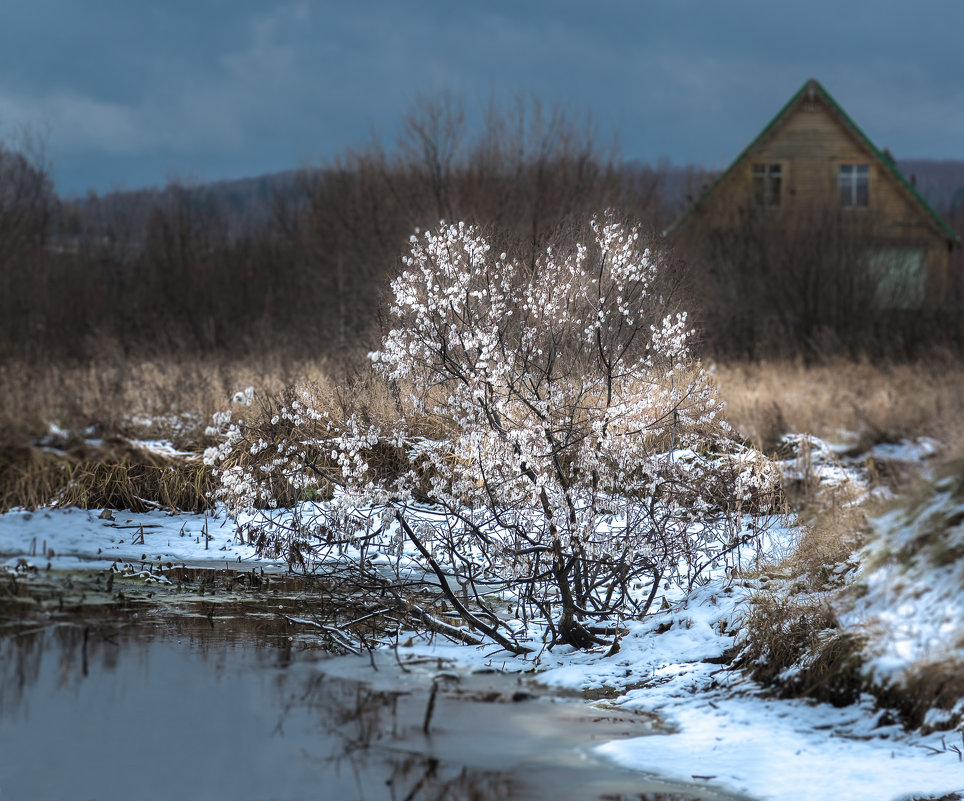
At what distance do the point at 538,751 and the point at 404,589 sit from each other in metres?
2.56

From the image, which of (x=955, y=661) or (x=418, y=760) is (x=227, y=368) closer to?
(x=418, y=760)

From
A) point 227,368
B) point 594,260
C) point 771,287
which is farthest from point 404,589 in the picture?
point 771,287

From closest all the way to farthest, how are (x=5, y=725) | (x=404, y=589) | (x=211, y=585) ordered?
(x=5, y=725) → (x=404, y=589) → (x=211, y=585)

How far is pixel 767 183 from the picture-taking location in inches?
1179

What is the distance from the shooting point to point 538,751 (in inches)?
222

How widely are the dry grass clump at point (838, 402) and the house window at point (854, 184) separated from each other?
11350 millimetres

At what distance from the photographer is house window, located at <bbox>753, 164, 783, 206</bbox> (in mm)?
29953

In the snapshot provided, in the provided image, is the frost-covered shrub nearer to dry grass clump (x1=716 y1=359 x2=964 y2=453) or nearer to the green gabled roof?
dry grass clump (x1=716 y1=359 x2=964 y2=453)

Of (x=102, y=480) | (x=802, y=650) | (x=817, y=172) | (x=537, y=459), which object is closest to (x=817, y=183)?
(x=817, y=172)

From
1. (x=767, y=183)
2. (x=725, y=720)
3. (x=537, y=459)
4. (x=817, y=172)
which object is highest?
(x=817, y=172)

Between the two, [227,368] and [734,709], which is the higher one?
[227,368]

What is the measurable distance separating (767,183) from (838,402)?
1533cm

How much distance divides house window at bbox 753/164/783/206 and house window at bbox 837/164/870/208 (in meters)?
1.75

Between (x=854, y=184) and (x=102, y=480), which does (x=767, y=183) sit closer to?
(x=854, y=184)
